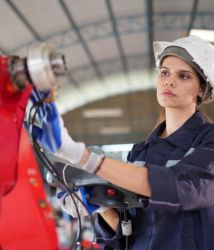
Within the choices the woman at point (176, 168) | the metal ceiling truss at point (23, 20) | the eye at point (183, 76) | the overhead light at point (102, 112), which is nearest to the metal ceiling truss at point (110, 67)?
the overhead light at point (102, 112)

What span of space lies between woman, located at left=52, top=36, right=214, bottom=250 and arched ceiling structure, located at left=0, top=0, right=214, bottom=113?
551 centimetres

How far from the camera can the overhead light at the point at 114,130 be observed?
20922mm

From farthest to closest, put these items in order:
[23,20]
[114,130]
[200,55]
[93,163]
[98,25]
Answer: [114,130]
[98,25]
[23,20]
[200,55]
[93,163]

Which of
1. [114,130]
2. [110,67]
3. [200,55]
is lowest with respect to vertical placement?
[200,55]

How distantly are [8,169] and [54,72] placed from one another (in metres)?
0.26

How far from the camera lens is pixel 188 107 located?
6.04 ft

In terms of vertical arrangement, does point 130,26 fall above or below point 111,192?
above

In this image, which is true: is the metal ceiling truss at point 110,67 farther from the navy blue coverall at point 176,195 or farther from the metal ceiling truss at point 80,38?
the navy blue coverall at point 176,195

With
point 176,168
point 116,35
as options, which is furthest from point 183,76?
point 116,35

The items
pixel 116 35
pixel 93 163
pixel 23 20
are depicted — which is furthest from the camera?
pixel 116 35

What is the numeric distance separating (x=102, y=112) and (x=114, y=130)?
1025 mm

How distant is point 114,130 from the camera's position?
2100 cm

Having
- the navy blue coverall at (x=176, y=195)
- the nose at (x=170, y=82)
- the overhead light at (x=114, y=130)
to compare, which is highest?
the overhead light at (x=114, y=130)

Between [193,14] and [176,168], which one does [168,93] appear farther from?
[193,14]
